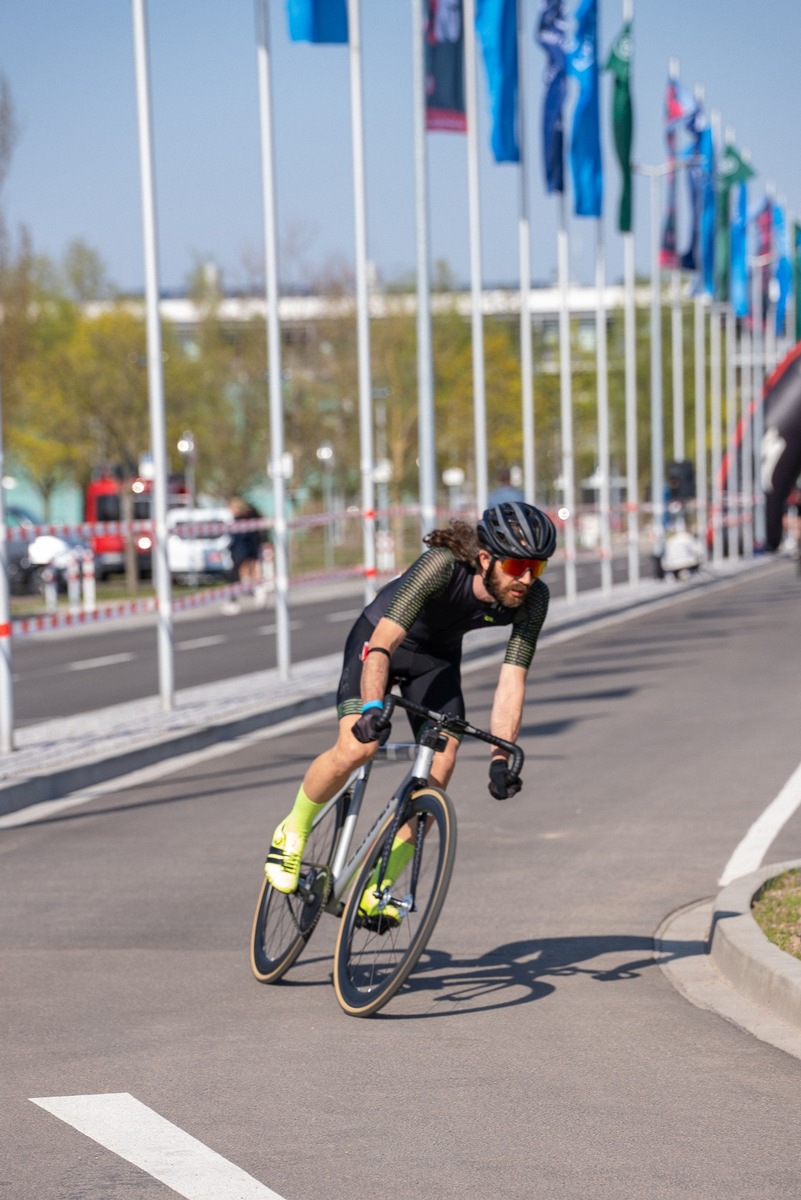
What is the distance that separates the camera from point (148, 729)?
591 inches

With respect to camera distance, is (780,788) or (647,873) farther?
(780,788)

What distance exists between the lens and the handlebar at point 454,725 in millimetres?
6309

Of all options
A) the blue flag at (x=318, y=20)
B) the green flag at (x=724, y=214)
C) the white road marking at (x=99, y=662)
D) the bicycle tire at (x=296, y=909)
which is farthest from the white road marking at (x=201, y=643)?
the green flag at (x=724, y=214)

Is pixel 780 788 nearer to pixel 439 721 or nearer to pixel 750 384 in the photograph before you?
pixel 439 721

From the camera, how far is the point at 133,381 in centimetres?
5244

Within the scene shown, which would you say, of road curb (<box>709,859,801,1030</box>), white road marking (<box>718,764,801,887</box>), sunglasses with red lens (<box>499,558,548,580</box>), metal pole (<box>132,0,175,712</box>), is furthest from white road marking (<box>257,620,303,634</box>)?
sunglasses with red lens (<box>499,558,548,580</box>)

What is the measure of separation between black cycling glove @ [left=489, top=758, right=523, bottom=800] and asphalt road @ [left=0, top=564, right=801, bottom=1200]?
754mm

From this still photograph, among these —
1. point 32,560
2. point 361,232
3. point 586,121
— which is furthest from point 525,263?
point 32,560

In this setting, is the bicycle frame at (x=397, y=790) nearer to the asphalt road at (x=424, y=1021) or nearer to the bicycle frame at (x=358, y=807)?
the bicycle frame at (x=358, y=807)

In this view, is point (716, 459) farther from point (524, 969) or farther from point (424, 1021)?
point (424, 1021)

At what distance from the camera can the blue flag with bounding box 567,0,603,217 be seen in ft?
108

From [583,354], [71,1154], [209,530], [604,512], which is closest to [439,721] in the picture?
[71,1154]

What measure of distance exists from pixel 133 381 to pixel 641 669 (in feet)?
110

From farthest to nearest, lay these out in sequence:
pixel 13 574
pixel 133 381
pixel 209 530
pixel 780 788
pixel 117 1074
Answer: pixel 133 381
pixel 13 574
pixel 209 530
pixel 780 788
pixel 117 1074
